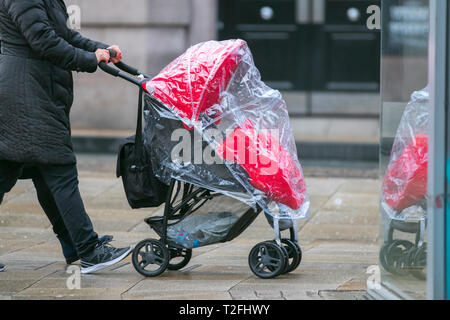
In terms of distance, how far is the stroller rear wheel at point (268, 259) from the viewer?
17.2ft

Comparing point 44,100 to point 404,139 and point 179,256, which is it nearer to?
point 179,256

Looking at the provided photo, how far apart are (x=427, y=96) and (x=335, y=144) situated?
21.4 feet

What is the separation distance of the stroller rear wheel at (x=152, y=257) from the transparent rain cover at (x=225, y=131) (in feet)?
1.31

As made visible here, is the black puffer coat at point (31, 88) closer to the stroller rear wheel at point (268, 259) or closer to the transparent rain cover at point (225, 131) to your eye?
the transparent rain cover at point (225, 131)

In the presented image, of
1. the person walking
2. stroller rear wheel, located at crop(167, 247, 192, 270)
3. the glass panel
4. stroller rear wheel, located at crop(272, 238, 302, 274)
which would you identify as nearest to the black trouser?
the person walking

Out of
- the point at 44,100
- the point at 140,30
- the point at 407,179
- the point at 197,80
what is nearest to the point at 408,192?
the point at 407,179

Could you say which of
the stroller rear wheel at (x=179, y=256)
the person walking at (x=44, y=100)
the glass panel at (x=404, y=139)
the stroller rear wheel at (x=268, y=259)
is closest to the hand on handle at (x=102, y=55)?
the person walking at (x=44, y=100)

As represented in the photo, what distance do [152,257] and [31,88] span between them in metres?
1.21

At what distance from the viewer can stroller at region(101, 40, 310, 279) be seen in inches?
202

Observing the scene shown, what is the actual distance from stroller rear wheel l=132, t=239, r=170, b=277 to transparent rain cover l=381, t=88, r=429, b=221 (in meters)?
1.39

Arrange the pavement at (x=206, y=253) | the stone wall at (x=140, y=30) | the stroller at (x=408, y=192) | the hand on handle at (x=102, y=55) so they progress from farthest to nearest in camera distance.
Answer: the stone wall at (x=140, y=30)
the hand on handle at (x=102, y=55)
the pavement at (x=206, y=253)
the stroller at (x=408, y=192)

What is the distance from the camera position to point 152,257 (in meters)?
5.38
